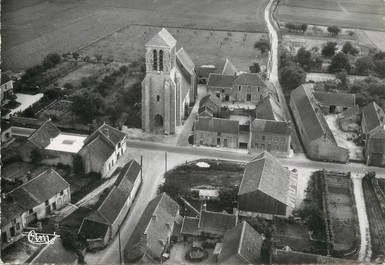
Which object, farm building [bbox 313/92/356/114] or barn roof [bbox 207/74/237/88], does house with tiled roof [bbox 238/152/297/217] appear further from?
barn roof [bbox 207/74/237/88]

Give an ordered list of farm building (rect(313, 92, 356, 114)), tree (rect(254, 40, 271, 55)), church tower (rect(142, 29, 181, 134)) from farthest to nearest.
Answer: tree (rect(254, 40, 271, 55)) < farm building (rect(313, 92, 356, 114)) < church tower (rect(142, 29, 181, 134))

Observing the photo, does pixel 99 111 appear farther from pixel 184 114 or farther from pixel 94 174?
pixel 94 174

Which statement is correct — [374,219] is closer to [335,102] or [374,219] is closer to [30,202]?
[335,102]

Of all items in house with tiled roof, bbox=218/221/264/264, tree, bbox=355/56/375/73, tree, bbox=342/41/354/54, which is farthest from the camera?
tree, bbox=342/41/354/54

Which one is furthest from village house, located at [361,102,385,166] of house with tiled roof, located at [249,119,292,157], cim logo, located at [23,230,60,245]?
cim logo, located at [23,230,60,245]

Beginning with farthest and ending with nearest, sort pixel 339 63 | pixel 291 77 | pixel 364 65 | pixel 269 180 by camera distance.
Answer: pixel 339 63
pixel 364 65
pixel 291 77
pixel 269 180

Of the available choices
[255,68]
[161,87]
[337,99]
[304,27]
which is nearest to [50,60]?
[161,87]
